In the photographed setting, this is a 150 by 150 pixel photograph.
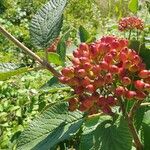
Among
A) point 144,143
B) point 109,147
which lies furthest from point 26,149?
point 144,143

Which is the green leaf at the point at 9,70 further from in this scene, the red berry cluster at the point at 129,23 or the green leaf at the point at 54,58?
the red berry cluster at the point at 129,23

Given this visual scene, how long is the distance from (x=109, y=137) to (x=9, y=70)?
0.29 m

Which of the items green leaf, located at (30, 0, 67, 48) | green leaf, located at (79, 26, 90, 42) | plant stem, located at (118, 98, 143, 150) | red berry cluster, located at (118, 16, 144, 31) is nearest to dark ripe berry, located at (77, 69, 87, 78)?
plant stem, located at (118, 98, 143, 150)

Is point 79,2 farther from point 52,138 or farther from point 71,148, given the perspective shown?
point 52,138

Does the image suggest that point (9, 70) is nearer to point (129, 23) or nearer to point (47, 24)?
point (47, 24)

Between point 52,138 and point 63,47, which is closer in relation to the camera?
point 52,138

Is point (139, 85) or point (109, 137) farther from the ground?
point (139, 85)

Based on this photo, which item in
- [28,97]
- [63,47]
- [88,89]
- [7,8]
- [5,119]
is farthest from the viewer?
[7,8]

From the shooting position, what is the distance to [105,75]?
0.98 metres

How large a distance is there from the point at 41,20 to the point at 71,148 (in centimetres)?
118

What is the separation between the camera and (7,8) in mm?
7043

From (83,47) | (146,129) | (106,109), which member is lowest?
(146,129)

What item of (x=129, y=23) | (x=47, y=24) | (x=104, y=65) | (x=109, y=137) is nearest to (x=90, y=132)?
(x=109, y=137)

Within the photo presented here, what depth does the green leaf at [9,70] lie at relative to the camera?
3.51ft
